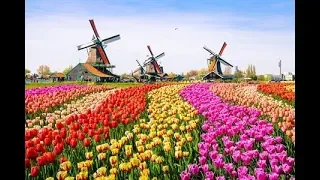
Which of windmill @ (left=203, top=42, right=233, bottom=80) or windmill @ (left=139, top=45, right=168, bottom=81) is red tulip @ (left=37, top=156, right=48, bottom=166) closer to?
windmill @ (left=139, top=45, right=168, bottom=81)

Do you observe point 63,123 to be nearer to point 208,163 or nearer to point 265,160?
point 208,163

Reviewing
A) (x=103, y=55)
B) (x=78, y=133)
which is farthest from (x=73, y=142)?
(x=103, y=55)

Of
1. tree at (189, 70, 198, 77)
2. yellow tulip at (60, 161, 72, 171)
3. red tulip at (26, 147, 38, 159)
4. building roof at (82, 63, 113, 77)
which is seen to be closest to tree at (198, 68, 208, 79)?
tree at (189, 70, 198, 77)

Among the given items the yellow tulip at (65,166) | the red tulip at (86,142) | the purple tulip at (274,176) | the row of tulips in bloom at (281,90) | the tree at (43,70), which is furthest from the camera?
the row of tulips in bloom at (281,90)

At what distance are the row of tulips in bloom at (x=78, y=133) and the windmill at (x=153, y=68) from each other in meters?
0.07

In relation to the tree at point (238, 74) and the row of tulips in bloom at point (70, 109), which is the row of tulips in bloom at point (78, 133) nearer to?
the row of tulips in bloom at point (70, 109)

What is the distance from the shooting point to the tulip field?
2180 mm

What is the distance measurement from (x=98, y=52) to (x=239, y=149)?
98 cm

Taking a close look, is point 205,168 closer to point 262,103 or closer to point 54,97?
point 262,103

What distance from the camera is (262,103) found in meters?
2.52

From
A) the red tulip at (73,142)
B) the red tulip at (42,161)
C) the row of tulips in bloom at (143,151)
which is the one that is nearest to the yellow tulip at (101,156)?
the row of tulips in bloom at (143,151)

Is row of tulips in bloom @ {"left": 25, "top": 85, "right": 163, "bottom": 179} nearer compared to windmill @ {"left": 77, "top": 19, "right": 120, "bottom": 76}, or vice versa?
row of tulips in bloom @ {"left": 25, "top": 85, "right": 163, "bottom": 179}

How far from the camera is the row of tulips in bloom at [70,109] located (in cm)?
241
